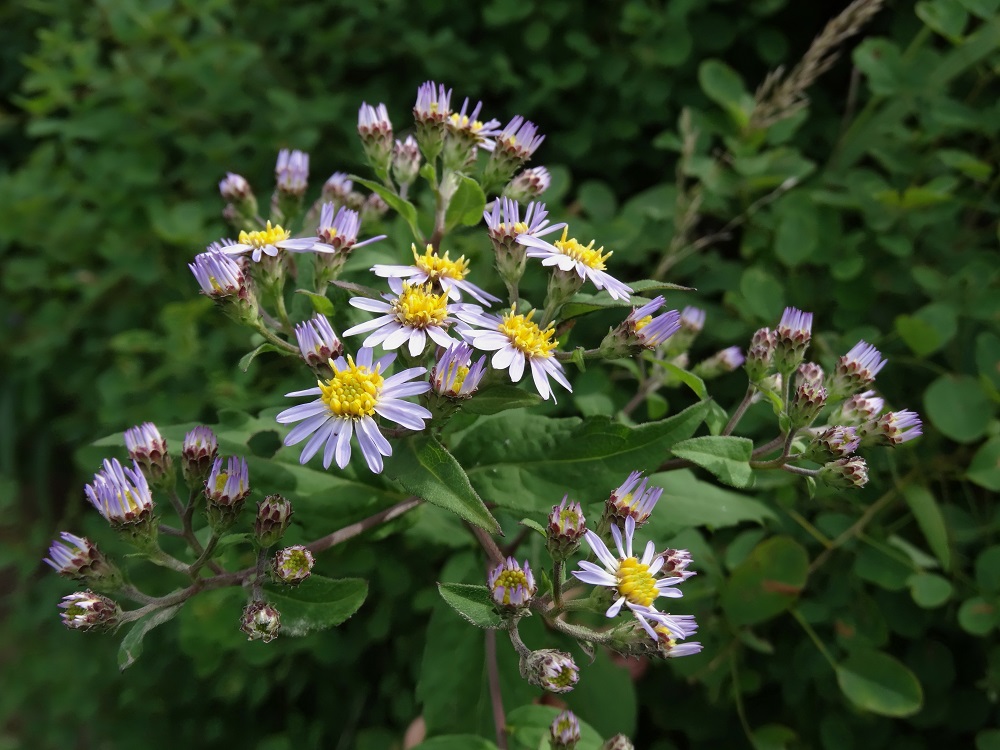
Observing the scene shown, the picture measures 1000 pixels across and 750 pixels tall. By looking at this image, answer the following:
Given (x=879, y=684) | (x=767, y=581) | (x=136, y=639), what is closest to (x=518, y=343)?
(x=136, y=639)

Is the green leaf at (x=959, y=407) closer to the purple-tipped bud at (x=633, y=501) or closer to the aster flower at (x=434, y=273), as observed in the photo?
the purple-tipped bud at (x=633, y=501)

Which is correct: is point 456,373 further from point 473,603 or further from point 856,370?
point 856,370

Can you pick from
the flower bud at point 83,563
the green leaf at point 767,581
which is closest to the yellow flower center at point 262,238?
the flower bud at point 83,563

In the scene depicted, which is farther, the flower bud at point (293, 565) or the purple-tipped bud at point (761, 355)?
the purple-tipped bud at point (761, 355)

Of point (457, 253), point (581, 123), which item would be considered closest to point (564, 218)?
point (457, 253)

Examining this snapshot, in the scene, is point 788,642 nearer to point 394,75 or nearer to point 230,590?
point 230,590

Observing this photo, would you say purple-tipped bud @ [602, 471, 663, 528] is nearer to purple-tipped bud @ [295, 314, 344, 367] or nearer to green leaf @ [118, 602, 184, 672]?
purple-tipped bud @ [295, 314, 344, 367]

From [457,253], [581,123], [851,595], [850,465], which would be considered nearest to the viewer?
[850,465]
